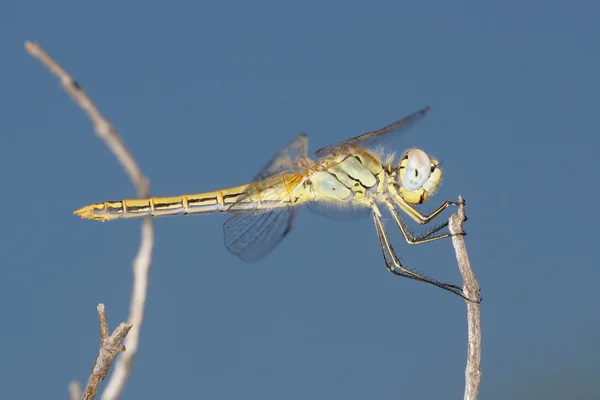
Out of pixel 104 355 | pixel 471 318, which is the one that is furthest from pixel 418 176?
pixel 104 355

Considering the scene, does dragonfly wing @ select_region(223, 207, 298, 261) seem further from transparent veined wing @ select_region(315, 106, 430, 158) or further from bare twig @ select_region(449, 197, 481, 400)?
bare twig @ select_region(449, 197, 481, 400)

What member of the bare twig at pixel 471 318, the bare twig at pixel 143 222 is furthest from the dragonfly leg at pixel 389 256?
the bare twig at pixel 143 222

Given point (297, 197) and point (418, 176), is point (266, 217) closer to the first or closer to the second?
point (297, 197)

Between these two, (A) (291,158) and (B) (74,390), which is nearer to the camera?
(B) (74,390)

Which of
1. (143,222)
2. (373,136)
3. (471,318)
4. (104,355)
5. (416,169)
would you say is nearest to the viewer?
(104,355)

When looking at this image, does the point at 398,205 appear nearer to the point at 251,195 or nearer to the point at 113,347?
the point at 251,195

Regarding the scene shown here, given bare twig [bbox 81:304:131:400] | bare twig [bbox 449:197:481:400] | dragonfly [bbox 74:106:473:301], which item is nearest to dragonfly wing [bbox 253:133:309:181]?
dragonfly [bbox 74:106:473:301]

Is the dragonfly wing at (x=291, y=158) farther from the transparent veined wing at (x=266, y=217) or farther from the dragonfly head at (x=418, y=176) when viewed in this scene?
the dragonfly head at (x=418, y=176)
